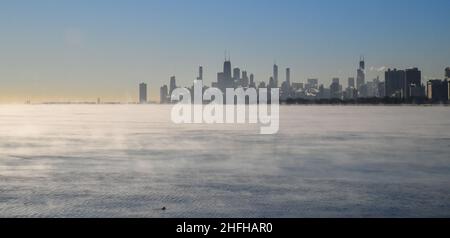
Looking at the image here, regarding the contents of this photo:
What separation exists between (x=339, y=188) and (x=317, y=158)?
920cm

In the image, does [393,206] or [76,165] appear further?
[76,165]

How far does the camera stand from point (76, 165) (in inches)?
917

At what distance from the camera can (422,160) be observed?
985 inches

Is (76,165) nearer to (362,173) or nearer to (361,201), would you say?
(362,173)
